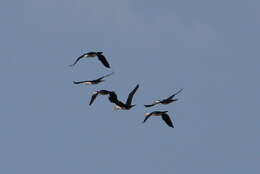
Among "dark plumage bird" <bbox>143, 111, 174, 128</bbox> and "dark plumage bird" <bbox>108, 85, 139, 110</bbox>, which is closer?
"dark plumage bird" <bbox>108, 85, 139, 110</bbox>

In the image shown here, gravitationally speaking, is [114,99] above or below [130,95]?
below

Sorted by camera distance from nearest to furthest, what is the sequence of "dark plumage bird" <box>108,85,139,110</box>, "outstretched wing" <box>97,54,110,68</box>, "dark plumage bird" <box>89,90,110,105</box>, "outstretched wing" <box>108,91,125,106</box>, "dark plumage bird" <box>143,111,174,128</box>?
"dark plumage bird" <box>108,85,139,110</box> → "outstretched wing" <box>108,91,125,106</box> → "dark plumage bird" <box>143,111,174,128</box> → "dark plumage bird" <box>89,90,110,105</box> → "outstretched wing" <box>97,54,110,68</box>

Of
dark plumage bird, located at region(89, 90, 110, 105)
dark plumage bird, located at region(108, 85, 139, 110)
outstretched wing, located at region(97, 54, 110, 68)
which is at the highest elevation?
outstretched wing, located at region(97, 54, 110, 68)

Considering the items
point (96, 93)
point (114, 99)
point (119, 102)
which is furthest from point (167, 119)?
point (96, 93)

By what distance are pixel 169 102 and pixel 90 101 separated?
326 inches

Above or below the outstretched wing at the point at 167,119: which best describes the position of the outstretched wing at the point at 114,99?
above

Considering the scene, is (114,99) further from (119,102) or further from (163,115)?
(163,115)

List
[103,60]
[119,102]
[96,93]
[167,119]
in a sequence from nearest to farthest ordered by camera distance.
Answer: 1. [119,102]
2. [167,119]
3. [96,93]
4. [103,60]

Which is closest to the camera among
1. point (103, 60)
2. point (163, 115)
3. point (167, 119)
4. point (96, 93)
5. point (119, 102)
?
point (119, 102)

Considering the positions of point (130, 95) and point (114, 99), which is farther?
point (130, 95)

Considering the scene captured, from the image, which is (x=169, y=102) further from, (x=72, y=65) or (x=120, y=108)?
(x=72, y=65)

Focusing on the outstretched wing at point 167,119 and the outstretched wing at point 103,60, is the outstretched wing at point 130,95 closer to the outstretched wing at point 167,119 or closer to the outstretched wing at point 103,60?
the outstretched wing at point 103,60

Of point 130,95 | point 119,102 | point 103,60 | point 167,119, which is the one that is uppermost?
point 103,60

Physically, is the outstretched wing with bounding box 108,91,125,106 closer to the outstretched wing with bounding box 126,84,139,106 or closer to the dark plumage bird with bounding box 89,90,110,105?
the outstretched wing with bounding box 126,84,139,106
